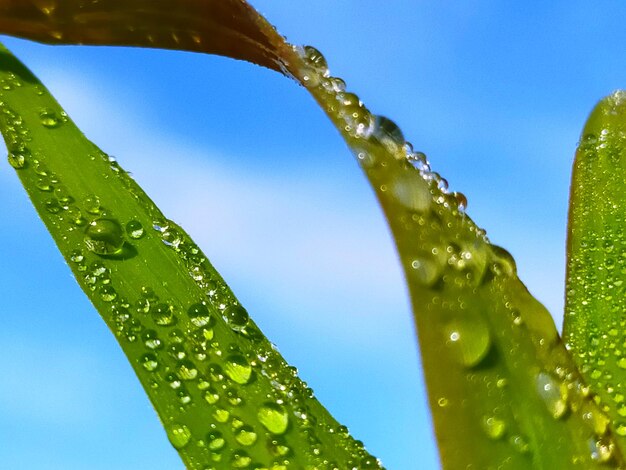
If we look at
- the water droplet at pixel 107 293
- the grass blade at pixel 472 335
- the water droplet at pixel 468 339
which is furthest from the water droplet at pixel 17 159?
the water droplet at pixel 468 339

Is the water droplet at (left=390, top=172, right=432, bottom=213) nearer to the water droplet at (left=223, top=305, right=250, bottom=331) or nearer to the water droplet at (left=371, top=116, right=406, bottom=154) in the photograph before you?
the water droplet at (left=371, top=116, right=406, bottom=154)

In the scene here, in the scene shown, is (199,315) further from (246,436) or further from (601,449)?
(601,449)

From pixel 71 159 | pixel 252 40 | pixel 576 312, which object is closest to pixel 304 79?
pixel 252 40

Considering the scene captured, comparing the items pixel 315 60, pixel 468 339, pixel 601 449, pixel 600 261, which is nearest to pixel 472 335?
pixel 468 339

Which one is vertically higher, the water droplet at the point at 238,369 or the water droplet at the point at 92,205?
the water droplet at the point at 92,205

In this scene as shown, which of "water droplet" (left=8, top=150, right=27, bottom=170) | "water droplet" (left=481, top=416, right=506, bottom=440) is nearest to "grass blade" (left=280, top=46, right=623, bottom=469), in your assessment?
"water droplet" (left=481, top=416, right=506, bottom=440)

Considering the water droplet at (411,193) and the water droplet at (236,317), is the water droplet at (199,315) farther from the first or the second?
the water droplet at (411,193)
